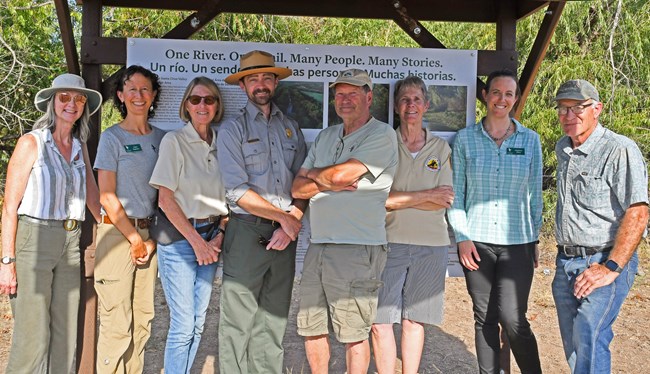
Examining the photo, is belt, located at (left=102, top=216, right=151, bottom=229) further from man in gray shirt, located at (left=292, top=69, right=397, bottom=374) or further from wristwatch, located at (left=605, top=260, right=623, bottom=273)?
wristwatch, located at (left=605, top=260, right=623, bottom=273)

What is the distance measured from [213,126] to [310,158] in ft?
2.60

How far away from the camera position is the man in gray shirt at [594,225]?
11.3 ft

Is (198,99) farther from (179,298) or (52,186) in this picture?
(179,298)

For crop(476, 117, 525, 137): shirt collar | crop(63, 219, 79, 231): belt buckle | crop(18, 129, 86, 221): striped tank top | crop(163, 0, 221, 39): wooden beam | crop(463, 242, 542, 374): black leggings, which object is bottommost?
crop(463, 242, 542, 374): black leggings

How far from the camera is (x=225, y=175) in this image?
3.91 metres

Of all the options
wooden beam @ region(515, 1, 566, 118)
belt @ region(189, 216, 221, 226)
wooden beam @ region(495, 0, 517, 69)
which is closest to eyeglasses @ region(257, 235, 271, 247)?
belt @ region(189, 216, 221, 226)

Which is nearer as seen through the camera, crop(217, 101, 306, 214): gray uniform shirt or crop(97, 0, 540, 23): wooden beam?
crop(217, 101, 306, 214): gray uniform shirt

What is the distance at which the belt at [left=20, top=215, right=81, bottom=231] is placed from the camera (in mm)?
3705

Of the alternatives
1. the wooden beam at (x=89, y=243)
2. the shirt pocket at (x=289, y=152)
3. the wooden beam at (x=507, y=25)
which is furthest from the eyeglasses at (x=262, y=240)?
the wooden beam at (x=507, y=25)

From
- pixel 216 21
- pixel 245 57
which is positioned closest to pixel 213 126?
pixel 245 57

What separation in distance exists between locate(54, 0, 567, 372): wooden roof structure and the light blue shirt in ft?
2.13

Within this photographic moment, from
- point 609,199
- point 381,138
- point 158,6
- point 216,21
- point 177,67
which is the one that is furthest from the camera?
point 216,21

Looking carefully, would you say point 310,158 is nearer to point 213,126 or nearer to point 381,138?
point 381,138

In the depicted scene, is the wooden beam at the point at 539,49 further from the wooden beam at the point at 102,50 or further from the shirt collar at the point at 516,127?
the wooden beam at the point at 102,50
